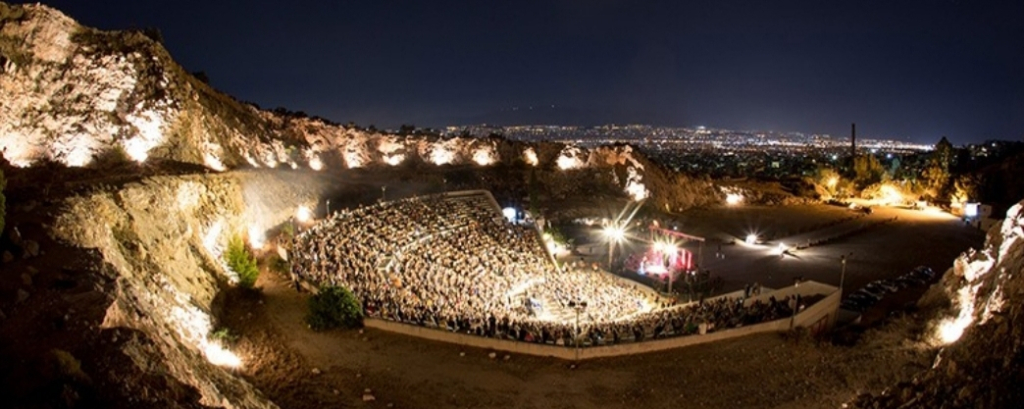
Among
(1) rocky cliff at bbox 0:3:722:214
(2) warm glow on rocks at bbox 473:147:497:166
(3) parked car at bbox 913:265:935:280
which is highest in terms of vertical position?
(1) rocky cliff at bbox 0:3:722:214

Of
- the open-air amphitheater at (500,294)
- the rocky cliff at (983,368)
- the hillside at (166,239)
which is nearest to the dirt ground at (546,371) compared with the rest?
the hillside at (166,239)

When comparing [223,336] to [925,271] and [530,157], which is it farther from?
[530,157]

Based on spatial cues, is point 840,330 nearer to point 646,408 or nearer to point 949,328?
point 949,328

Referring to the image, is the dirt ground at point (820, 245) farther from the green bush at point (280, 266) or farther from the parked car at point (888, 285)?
the green bush at point (280, 266)

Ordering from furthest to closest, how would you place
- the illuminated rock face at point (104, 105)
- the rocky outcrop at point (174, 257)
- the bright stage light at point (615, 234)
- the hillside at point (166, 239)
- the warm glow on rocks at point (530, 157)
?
the warm glow on rocks at point (530, 157)
the bright stage light at point (615, 234)
the illuminated rock face at point (104, 105)
the rocky outcrop at point (174, 257)
the hillside at point (166, 239)

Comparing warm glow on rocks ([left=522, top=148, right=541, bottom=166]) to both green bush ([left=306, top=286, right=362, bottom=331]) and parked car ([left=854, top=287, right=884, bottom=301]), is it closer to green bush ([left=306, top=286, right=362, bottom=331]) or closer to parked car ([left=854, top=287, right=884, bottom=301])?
parked car ([left=854, top=287, right=884, bottom=301])

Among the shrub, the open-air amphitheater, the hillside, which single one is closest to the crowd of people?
the open-air amphitheater
